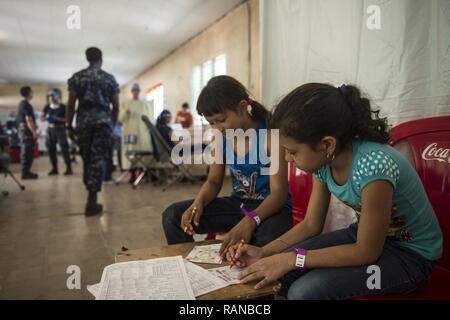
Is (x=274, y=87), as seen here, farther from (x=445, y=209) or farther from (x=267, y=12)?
(x=445, y=209)

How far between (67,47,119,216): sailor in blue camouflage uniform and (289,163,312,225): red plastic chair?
1793mm

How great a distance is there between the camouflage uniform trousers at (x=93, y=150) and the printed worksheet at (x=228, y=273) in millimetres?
2234

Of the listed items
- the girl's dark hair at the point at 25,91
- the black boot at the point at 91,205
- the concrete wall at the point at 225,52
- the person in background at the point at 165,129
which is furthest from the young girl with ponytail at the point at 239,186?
the girl's dark hair at the point at 25,91

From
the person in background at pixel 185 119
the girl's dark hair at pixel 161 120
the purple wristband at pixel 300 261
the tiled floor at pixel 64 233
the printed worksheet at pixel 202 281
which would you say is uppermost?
the person in background at pixel 185 119

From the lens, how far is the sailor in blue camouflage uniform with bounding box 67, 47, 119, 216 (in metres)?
2.84

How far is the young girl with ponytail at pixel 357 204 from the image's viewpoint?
2.67 ft

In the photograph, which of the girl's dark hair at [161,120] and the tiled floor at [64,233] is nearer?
the tiled floor at [64,233]

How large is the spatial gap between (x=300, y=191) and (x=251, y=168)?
1.76 feet

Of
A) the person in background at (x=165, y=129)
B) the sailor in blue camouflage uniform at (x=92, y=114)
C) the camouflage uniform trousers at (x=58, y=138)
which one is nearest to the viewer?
the sailor in blue camouflage uniform at (x=92, y=114)

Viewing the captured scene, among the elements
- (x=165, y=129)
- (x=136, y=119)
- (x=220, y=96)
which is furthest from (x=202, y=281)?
(x=136, y=119)

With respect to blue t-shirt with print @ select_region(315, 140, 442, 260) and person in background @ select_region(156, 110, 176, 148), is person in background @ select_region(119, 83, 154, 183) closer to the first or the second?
person in background @ select_region(156, 110, 176, 148)

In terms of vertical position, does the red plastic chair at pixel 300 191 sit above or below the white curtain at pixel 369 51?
below

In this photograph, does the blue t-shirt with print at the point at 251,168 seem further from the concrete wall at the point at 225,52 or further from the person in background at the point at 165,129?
the person in background at the point at 165,129

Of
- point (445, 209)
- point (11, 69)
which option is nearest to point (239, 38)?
point (445, 209)
